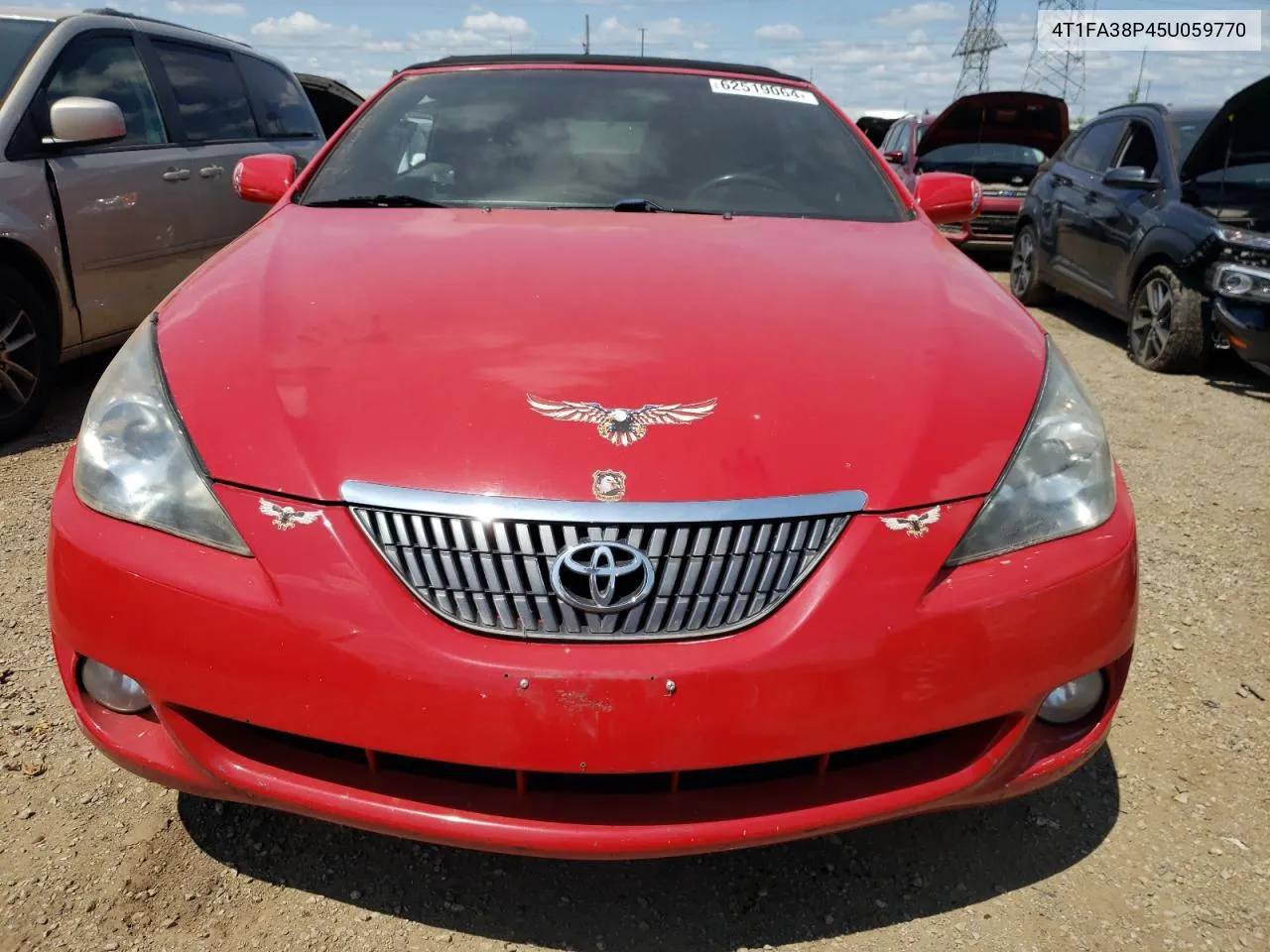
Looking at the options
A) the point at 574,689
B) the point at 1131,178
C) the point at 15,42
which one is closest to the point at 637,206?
the point at 574,689

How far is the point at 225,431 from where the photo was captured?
1.56 m

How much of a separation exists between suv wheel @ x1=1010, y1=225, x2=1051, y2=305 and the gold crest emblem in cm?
682

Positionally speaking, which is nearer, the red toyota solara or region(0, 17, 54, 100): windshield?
the red toyota solara

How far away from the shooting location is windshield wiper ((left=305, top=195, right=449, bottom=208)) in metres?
2.54

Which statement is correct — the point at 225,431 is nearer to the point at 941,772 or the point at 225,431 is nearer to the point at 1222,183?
the point at 941,772

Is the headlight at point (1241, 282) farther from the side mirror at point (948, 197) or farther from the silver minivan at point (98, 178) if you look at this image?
the silver minivan at point (98, 178)

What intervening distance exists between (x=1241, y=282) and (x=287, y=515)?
5109 millimetres

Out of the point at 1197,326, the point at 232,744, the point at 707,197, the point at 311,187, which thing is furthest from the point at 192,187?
the point at 1197,326

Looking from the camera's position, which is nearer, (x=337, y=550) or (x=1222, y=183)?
(x=337, y=550)

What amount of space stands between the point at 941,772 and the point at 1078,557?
0.40 m

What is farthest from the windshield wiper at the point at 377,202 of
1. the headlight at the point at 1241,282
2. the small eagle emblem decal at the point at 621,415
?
the headlight at the point at 1241,282

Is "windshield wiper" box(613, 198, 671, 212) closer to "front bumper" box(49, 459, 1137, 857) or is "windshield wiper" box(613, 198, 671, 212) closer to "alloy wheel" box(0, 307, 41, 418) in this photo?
"front bumper" box(49, 459, 1137, 857)

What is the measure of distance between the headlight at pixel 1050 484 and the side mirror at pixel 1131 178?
4.78 m

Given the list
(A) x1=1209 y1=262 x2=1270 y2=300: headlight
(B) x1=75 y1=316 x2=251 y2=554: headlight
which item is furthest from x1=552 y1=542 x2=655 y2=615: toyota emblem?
Answer: (A) x1=1209 y1=262 x2=1270 y2=300: headlight
